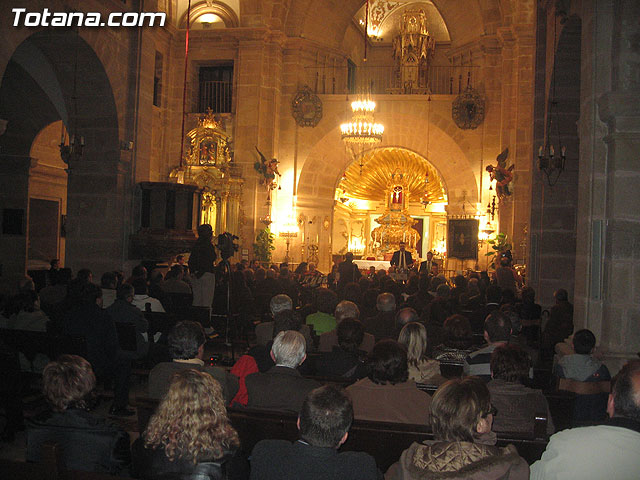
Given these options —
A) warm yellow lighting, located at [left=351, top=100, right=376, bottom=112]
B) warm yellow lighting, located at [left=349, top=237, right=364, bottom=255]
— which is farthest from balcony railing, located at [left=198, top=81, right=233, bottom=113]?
warm yellow lighting, located at [left=349, top=237, right=364, bottom=255]

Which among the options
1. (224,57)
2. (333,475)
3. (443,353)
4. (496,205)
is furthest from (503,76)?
(333,475)

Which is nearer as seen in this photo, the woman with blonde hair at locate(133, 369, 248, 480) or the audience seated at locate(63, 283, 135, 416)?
the woman with blonde hair at locate(133, 369, 248, 480)

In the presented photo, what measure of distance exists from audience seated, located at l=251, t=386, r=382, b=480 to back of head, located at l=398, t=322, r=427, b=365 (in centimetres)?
228

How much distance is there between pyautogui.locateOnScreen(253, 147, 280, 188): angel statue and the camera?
20.2 meters

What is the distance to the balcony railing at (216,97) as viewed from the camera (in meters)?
22.0

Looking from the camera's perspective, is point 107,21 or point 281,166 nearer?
point 107,21

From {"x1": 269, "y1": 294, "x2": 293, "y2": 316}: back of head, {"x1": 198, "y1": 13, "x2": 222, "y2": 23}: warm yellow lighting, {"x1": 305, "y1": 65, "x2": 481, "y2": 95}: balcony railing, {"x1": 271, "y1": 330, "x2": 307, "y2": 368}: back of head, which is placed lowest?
{"x1": 271, "y1": 330, "x2": 307, "y2": 368}: back of head

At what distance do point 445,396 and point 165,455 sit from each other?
4.01 feet

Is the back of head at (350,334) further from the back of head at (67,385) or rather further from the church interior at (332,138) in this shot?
the church interior at (332,138)

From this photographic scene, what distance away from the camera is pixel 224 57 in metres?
21.2

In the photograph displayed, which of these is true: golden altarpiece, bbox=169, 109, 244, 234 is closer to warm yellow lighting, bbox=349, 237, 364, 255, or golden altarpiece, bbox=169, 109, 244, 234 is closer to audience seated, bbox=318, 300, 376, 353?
warm yellow lighting, bbox=349, 237, 364, 255

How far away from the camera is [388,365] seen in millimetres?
3703

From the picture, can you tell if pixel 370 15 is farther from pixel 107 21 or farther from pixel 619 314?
pixel 619 314

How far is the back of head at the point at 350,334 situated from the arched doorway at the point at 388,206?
1797 centimetres
